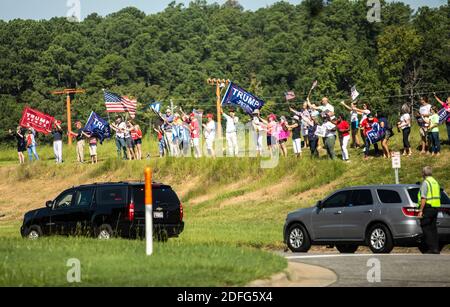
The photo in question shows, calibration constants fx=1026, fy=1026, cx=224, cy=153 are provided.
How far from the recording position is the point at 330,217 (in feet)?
79.0

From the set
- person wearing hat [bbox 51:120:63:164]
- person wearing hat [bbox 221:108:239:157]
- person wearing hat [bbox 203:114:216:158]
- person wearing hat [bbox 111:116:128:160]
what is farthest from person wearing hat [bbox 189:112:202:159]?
person wearing hat [bbox 51:120:63:164]

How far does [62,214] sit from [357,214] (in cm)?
798

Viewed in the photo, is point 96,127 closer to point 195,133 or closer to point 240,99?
point 195,133

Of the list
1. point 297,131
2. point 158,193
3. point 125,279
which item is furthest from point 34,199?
point 125,279

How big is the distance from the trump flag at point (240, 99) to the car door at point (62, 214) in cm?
1785

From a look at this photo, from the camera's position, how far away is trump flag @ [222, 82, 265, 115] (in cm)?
4412

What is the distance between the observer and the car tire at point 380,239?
22.6 m

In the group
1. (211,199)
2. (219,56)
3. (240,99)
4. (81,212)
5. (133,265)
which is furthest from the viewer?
(219,56)

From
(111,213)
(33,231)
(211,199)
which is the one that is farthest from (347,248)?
(211,199)

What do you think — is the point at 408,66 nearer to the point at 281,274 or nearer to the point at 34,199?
the point at 34,199

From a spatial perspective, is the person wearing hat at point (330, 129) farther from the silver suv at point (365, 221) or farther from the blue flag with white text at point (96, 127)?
the blue flag with white text at point (96, 127)

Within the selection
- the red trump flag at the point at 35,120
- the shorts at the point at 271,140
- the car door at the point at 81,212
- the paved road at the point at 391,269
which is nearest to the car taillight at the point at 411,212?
the paved road at the point at 391,269

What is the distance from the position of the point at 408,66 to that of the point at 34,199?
6479cm
